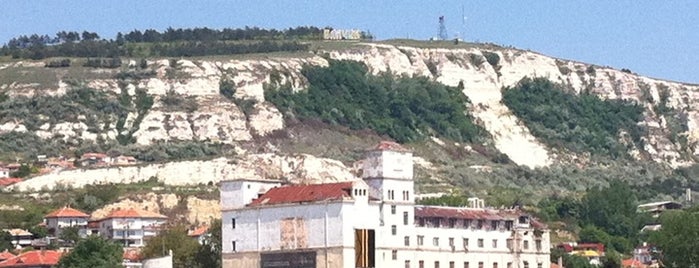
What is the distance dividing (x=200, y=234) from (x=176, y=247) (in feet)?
36.4

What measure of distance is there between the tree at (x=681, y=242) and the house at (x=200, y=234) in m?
27.7

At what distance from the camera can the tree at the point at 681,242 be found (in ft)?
397

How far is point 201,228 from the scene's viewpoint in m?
142

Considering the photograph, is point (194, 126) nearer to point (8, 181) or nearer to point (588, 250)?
point (8, 181)

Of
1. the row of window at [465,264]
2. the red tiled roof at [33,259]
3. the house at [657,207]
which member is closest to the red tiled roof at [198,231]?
the red tiled roof at [33,259]

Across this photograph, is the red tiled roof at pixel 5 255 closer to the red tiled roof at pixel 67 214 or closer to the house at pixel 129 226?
the red tiled roof at pixel 67 214

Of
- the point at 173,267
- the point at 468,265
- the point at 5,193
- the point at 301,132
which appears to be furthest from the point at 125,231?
the point at 301,132

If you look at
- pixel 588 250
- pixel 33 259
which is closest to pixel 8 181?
pixel 33 259

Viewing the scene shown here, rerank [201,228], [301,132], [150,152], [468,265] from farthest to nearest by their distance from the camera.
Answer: [301,132] → [150,152] → [201,228] → [468,265]

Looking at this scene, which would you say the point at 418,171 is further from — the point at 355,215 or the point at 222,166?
the point at 355,215

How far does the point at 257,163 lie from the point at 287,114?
111ft

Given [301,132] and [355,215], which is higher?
[301,132]

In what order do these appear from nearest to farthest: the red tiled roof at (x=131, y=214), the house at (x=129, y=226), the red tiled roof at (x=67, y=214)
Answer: the red tiled roof at (x=67, y=214)
the house at (x=129, y=226)
the red tiled roof at (x=131, y=214)

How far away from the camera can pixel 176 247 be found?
123m
